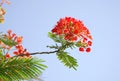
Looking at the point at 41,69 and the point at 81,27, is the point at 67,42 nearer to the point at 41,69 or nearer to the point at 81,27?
the point at 81,27

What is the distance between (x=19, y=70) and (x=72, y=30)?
11.8ft

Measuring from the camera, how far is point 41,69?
1.21 metres

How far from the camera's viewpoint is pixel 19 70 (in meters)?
1.21

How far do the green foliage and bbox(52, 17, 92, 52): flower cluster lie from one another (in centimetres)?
328

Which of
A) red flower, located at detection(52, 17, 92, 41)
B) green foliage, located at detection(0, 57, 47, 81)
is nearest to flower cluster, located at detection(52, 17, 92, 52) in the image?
red flower, located at detection(52, 17, 92, 41)

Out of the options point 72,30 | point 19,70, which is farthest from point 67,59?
point 19,70

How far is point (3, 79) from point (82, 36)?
379 cm

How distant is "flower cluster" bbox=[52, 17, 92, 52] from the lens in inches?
182

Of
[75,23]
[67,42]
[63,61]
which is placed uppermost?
[75,23]

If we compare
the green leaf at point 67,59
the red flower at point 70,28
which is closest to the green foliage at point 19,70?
the green leaf at point 67,59

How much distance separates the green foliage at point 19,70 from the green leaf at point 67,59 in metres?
2.29

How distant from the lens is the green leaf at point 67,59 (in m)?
3.62

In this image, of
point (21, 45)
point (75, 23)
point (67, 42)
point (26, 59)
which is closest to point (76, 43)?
point (67, 42)

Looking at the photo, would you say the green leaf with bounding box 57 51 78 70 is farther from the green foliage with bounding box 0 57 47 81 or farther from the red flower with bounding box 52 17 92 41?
the green foliage with bounding box 0 57 47 81
